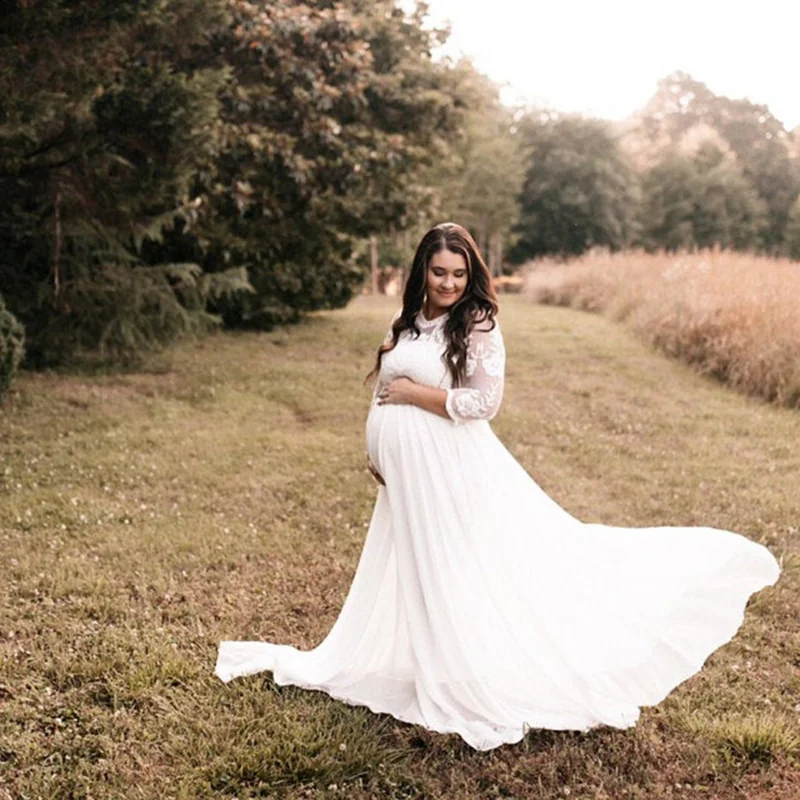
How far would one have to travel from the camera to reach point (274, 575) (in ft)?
18.4

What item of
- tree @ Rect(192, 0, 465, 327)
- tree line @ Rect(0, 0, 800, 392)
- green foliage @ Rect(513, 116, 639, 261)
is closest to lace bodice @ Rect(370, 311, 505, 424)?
tree line @ Rect(0, 0, 800, 392)

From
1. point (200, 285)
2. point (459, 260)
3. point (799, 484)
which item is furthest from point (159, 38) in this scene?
point (799, 484)

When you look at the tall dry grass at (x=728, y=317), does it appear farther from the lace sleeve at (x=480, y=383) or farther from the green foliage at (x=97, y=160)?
the lace sleeve at (x=480, y=383)

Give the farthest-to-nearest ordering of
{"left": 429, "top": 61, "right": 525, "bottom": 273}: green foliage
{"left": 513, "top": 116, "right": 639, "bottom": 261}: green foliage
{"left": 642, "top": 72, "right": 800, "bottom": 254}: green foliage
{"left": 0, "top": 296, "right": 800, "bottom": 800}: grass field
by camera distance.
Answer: {"left": 642, "top": 72, "right": 800, "bottom": 254}: green foliage → {"left": 513, "top": 116, "right": 639, "bottom": 261}: green foliage → {"left": 429, "top": 61, "right": 525, "bottom": 273}: green foliage → {"left": 0, "top": 296, "right": 800, "bottom": 800}: grass field

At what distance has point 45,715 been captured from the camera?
12.8ft

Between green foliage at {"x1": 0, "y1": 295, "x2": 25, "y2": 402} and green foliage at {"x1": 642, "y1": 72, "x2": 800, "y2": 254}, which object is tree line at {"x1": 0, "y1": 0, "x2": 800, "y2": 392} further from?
green foliage at {"x1": 642, "y1": 72, "x2": 800, "y2": 254}

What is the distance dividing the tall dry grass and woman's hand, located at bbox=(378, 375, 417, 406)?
8.35 meters

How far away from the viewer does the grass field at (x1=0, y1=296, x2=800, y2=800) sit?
3523 millimetres

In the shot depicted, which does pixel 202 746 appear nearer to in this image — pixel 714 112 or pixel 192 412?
pixel 192 412

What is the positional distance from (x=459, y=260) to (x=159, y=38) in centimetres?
857

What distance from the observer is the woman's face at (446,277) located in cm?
377

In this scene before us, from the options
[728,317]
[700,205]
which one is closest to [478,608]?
[728,317]

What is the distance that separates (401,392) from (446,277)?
1.88ft

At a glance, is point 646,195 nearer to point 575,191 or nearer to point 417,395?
point 575,191
